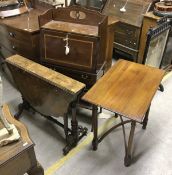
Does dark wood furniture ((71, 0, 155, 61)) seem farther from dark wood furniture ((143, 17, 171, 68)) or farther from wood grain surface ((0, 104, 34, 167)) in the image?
wood grain surface ((0, 104, 34, 167))

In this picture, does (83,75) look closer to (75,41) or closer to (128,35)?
(75,41)

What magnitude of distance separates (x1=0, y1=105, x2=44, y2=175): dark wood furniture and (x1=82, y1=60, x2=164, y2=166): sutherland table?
2.30 ft

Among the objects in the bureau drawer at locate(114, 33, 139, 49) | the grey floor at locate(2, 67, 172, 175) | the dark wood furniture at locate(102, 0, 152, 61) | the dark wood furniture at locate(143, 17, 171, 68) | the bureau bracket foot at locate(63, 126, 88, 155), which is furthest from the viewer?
the bureau drawer at locate(114, 33, 139, 49)

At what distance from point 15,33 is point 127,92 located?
4.46 feet

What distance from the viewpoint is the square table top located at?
5.24 feet

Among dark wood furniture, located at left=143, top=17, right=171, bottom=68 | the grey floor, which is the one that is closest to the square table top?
dark wood furniture, located at left=143, top=17, right=171, bottom=68

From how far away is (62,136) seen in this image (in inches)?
88.5

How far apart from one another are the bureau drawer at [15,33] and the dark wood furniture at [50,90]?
25cm

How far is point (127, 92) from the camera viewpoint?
68.4 inches

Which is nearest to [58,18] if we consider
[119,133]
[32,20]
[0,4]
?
[32,20]

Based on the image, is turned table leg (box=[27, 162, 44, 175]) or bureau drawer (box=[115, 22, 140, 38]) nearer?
turned table leg (box=[27, 162, 44, 175])

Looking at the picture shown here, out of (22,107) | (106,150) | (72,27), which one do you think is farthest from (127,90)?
(22,107)

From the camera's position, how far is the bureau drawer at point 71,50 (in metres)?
1.99

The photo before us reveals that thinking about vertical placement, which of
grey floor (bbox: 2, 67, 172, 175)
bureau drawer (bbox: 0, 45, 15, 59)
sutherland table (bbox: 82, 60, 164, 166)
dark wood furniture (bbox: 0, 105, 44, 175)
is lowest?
grey floor (bbox: 2, 67, 172, 175)
